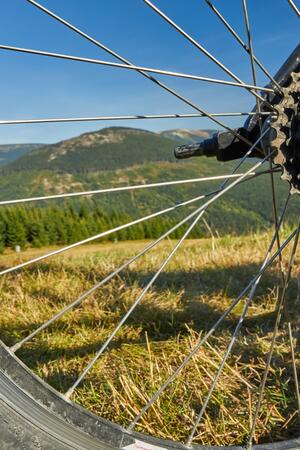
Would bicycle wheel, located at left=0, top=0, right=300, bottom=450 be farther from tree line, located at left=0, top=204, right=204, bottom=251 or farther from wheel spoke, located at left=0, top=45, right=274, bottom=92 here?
tree line, located at left=0, top=204, right=204, bottom=251

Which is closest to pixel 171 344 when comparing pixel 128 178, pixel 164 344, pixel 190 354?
pixel 164 344

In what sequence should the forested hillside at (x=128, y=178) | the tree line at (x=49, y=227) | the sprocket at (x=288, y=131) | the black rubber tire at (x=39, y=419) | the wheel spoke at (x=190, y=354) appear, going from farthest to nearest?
the forested hillside at (x=128, y=178)
the tree line at (x=49, y=227)
the sprocket at (x=288, y=131)
the wheel spoke at (x=190, y=354)
the black rubber tire at (x=39, y=419)

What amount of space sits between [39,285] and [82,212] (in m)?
25.9

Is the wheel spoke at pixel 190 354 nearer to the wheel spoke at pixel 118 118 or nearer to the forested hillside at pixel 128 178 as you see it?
the wheel spoke at pixel 118 118

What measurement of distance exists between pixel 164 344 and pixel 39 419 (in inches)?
46.4

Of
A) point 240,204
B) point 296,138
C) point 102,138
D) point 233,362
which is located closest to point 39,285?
point 233,362

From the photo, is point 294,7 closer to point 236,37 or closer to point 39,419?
point 236,37

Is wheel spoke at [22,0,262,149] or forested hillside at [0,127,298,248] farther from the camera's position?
forested hillside at [0,127,298,248]

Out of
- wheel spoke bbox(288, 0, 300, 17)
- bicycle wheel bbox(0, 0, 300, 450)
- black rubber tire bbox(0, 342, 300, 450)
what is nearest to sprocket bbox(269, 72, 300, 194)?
bicycle wheel bbox(0, 0, 300, 450)

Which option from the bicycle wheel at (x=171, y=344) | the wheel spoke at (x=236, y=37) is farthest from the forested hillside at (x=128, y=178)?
the wheel spoke at (x=236, y=37)

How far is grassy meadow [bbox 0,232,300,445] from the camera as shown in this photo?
1.63 meters

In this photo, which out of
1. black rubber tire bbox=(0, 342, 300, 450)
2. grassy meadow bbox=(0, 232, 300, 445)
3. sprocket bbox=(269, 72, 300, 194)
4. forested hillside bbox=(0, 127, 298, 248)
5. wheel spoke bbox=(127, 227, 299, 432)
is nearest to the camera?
black rubber tire bbox=(0, 342, 300, 450)

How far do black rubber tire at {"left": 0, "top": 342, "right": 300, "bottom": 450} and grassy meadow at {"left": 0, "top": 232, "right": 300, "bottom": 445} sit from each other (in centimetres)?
51

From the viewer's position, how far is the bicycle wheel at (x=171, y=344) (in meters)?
1.11
